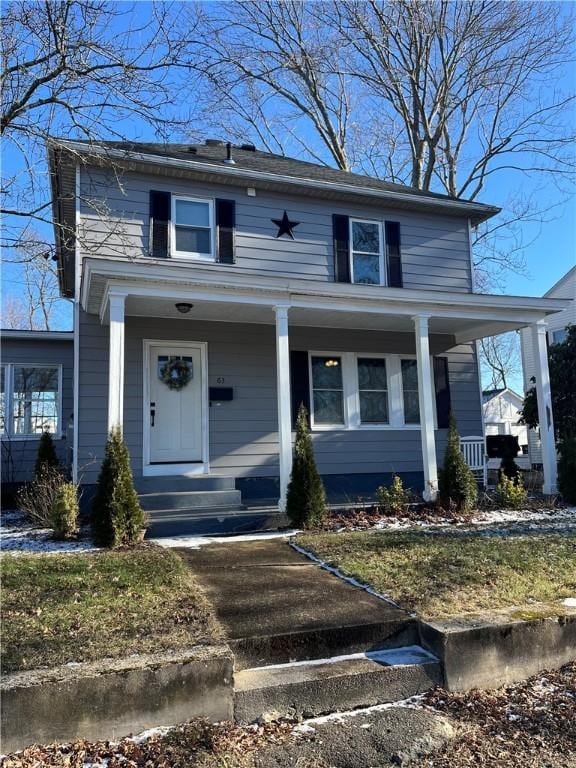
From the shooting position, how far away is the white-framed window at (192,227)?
29.2 ft

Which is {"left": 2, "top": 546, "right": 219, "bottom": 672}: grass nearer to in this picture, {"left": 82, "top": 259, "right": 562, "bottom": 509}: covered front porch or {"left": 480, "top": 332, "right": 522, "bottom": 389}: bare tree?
{"left": 82, "top": 259, "right": 562, "bottom": 509}: covered front porch

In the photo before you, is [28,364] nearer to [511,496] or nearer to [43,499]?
[43,499]

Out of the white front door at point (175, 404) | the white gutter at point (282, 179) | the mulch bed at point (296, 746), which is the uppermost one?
the white gutter at point (282, 179)

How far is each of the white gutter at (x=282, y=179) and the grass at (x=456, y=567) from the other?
591cm

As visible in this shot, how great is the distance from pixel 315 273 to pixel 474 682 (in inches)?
295

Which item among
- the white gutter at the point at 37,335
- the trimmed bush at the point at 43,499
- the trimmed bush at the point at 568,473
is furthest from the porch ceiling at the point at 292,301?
the white gutter at the point at 37,335

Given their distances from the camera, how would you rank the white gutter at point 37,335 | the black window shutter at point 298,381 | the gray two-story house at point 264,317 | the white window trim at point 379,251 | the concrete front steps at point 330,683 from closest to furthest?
the concrete front steps at point 330,683 → the gray two-story house at point 264,317 → the black window shutter at point 298,381 → the white window trim at point 379,251 → the white gutter at point 37,335

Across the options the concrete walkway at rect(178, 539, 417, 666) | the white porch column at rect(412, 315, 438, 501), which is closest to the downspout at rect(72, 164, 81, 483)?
the concrete walkway at rect(178, 539, 417, 666)

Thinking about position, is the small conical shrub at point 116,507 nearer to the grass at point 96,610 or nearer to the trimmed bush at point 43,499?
the grass at point 96,610

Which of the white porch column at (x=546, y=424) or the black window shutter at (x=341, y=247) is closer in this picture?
the white porch column at (x=546, y=424)

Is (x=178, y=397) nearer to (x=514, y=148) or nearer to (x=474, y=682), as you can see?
(x=474, y=682)

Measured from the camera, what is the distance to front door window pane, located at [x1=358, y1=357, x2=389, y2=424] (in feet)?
32.6

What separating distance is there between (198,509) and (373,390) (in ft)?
13.3

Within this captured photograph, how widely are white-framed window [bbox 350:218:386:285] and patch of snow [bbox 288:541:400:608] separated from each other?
562cm
